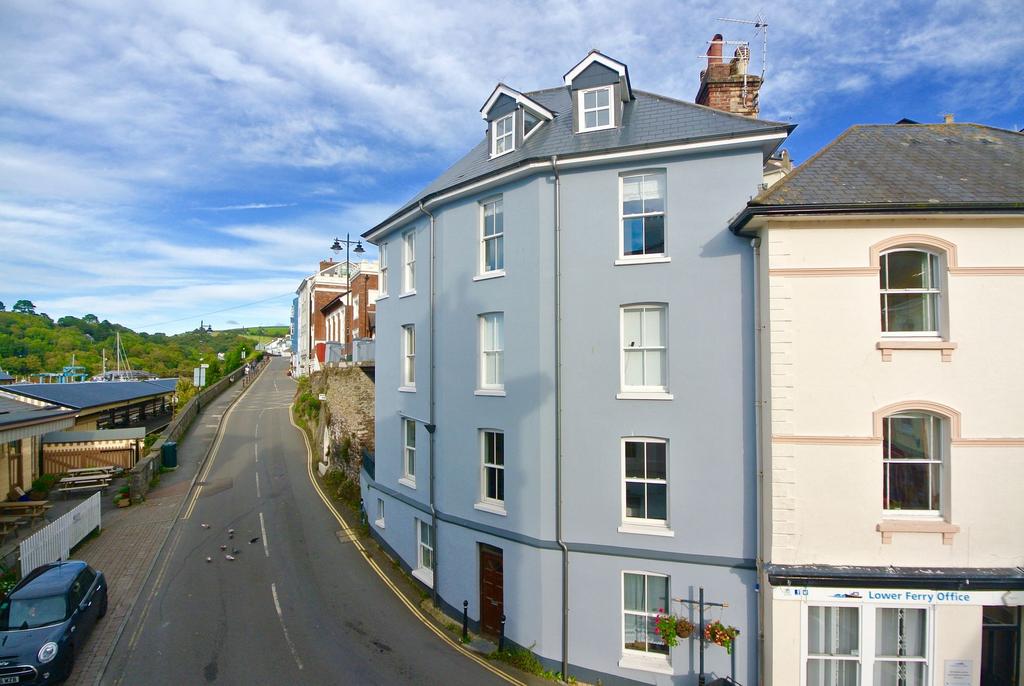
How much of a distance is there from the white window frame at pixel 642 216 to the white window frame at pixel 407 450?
8904 mm

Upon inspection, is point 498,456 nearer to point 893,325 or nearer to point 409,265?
point 409,265

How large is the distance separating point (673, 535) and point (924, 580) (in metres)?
4.34

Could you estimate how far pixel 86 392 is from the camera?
101ft

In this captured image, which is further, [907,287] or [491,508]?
[491,508]

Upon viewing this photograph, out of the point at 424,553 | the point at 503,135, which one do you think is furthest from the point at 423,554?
the point at 503,135

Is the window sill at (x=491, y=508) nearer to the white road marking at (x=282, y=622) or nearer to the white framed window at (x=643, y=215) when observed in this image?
the white road marking at (x=282, y=622)

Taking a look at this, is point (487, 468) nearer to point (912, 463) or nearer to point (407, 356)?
point (407, 356)

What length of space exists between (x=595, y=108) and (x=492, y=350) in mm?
6592

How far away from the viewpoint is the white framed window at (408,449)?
17.0m

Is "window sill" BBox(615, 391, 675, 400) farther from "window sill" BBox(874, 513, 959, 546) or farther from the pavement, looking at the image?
the pavement

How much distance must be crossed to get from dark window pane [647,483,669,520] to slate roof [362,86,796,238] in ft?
24.1

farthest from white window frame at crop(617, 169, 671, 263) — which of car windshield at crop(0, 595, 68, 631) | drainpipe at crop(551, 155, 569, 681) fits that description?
car windshield at crop(0, 595, 68, 631)

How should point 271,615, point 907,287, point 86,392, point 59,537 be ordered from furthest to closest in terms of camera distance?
1. point 86,392
2. point 59,537
3. point 271,615
4. point 907,287

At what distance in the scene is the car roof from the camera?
11.5 metres
